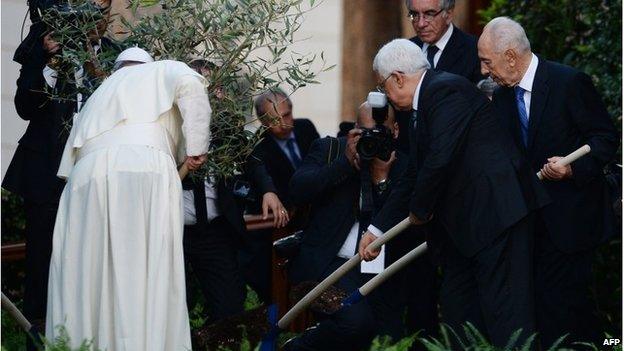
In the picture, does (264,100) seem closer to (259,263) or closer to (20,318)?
(259,263)

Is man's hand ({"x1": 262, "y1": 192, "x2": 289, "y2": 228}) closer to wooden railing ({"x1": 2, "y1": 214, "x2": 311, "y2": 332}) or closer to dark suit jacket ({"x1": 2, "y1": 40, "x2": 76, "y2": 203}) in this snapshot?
wooden railing ({"x1": 2, "y1": 214, "x2": 311, "y2": 332})

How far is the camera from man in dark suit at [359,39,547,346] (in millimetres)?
9070

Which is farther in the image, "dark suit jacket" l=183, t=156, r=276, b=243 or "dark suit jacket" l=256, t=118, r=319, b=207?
"dark suit jacket" l=256, t=118, r=319, b=207

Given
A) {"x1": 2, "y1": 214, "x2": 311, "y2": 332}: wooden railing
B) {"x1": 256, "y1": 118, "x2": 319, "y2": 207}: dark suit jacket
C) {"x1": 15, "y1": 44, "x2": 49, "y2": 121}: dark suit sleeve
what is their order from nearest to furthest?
1. {"x1": 15, "y1": 44, "x2": 49, "y2": 121}: dark suit sleeve
2. {"x1": 2, "y1": 214, "x2": 311, "y2": 332}: wooden railing
3. {"x1": 256, "y1": 118, "x2": 319, "y2": 207}: dark suit jacket

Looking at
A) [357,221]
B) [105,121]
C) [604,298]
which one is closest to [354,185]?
[357,221]

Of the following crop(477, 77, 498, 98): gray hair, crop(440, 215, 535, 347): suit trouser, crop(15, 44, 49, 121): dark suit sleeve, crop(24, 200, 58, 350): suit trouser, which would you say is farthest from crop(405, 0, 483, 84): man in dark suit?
crop(24, 200, 58, 350): suit trouser

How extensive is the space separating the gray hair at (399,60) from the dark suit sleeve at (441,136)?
23cm

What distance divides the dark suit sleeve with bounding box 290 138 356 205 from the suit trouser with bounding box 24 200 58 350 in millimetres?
1311

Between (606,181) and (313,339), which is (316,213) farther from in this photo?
(606,181)

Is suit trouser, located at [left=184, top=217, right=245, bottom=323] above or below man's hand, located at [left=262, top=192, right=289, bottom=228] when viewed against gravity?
below

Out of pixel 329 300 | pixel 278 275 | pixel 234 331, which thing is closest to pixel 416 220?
pixel 329 300

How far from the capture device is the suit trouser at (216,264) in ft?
34.0

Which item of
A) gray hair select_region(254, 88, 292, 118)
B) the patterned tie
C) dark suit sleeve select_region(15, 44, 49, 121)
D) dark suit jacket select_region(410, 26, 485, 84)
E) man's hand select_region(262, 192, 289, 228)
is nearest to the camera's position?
the patterned tie

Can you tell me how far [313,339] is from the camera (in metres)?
10.3
